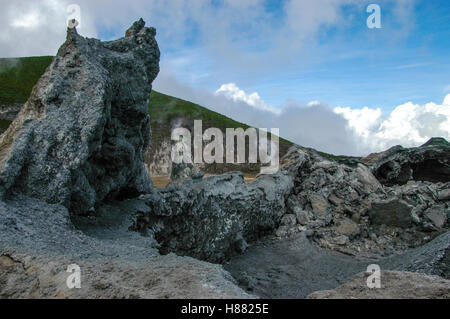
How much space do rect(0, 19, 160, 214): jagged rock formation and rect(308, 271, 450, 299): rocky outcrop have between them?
4190 mm

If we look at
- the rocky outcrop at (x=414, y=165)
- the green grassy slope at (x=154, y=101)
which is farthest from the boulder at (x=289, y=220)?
the green grassy slope at (x=154, y=101)

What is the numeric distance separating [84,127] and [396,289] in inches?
195

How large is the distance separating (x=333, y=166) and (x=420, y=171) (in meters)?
4.36

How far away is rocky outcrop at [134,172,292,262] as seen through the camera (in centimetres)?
741

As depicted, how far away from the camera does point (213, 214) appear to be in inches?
346

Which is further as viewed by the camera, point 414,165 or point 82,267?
point 414,165

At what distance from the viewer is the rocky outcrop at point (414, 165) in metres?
14.1

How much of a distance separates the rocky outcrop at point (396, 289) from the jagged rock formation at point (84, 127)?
4.19 meters

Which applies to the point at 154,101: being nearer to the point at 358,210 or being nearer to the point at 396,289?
the point at 358,210

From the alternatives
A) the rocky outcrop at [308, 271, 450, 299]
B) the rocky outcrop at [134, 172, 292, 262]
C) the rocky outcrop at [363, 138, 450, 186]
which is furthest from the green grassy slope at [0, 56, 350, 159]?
the rocky outcrop at [308, 271, 450, 299]

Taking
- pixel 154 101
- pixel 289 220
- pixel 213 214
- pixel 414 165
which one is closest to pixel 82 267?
pixel 213 214

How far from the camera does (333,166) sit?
13.4 m
